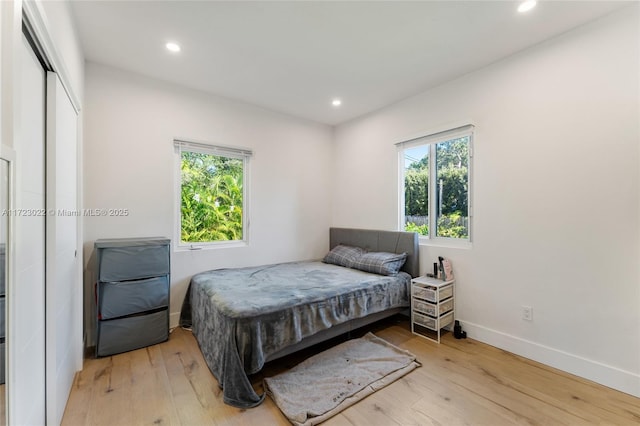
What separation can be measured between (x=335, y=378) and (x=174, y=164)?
265 centimetres

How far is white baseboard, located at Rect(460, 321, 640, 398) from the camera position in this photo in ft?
6.14

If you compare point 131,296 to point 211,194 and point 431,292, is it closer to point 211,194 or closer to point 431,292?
point 211,194

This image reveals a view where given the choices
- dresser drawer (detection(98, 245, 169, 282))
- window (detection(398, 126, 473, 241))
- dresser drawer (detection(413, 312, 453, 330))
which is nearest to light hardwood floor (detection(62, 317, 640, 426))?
dresser drawer (detection(413, 312, 453, 330))

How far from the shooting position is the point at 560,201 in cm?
217

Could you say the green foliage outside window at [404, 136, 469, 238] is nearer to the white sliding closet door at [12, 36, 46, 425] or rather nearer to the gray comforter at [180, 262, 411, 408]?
the gray comforter at [180, 262, 411, 408]

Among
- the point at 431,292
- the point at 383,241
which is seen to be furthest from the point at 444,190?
the point at 431,292

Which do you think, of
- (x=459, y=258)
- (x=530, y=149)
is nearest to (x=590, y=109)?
(x=530, y=149)

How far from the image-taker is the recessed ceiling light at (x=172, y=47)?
7.47 feet

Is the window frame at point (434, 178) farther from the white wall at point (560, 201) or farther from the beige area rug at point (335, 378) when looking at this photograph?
the beige area rug at point (335, 378)

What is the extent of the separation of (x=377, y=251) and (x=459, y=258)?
0.99 metres

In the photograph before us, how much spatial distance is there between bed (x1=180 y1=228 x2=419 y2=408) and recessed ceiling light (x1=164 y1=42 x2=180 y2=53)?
2110 millimetres

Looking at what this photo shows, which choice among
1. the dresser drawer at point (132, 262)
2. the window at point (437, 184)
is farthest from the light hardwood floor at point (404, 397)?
the window at point (437, 184)

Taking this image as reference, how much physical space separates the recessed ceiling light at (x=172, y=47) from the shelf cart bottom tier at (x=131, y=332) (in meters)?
2.37

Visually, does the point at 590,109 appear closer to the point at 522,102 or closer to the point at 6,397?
the point at 522,102
